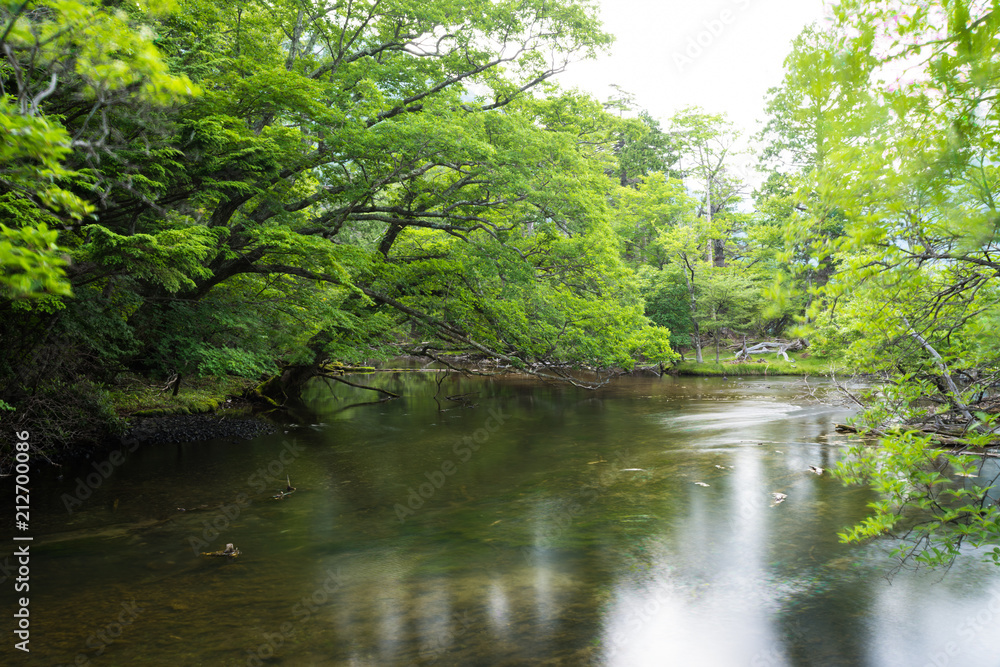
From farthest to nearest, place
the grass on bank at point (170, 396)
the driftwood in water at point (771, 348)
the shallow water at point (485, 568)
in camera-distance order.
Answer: the driftwood in water at point (771, 348), the grass on bank at point (170, 396), the shallow water at point (485, 568)

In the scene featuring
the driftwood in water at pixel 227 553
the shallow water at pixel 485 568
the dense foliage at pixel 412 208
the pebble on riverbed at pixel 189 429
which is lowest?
the shallow water at pixel 485 568

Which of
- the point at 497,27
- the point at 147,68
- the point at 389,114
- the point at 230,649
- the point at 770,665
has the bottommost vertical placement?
the point at 770,665

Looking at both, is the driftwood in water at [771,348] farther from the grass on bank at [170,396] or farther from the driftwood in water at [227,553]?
the driftwood in water at [227,553]

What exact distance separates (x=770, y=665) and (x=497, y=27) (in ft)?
45.5

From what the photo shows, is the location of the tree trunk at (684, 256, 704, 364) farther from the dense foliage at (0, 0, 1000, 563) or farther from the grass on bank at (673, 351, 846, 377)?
the dense foliage at (0, 0, 1000, 563)

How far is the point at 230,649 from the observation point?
176 inches

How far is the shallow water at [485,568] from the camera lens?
4637 millimetres

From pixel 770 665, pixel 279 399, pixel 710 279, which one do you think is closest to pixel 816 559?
pixel 770 665

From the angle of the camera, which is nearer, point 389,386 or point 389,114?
point 389,114

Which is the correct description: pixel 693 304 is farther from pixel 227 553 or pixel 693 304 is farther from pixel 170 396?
pixel 227 553

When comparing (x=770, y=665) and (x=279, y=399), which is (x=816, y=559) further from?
(x=279, y=399)

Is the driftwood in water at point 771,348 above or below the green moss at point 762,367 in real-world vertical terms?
above

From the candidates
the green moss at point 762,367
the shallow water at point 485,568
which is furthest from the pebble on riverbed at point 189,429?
the green moss at point 762,367

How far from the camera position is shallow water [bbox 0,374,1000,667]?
4637mm
